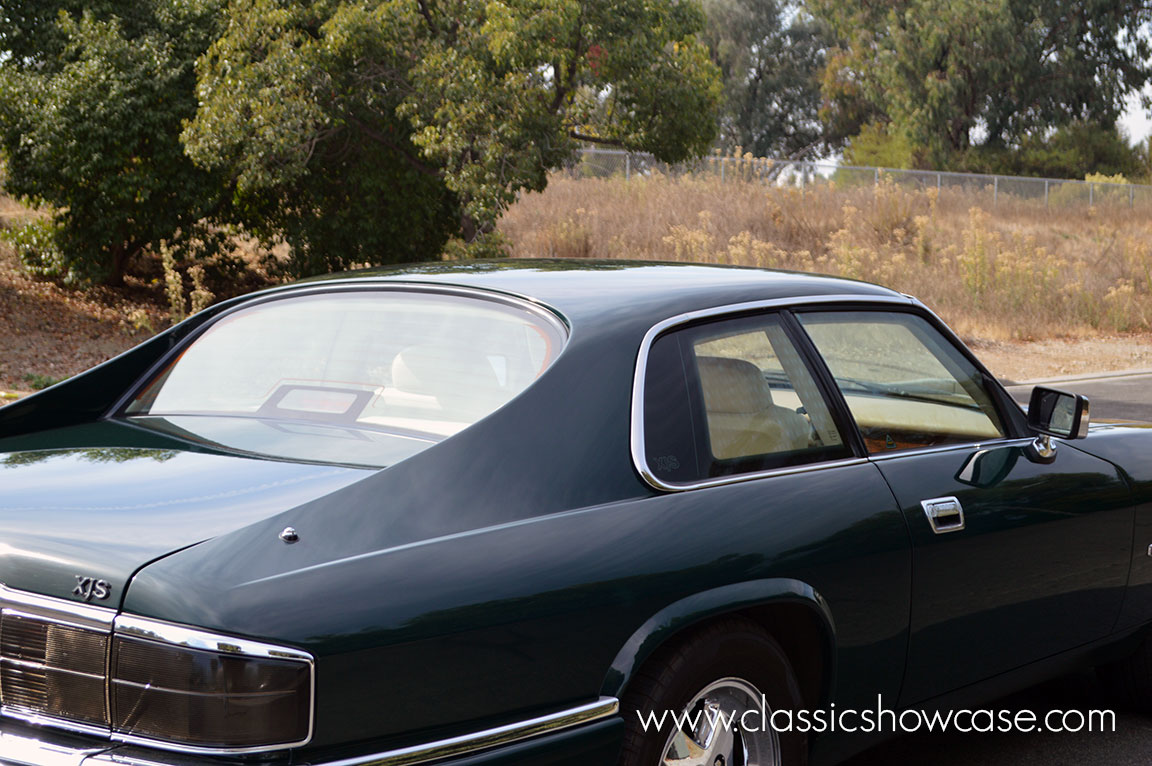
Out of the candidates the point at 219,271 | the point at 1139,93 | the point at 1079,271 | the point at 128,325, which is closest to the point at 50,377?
the point at 128,325

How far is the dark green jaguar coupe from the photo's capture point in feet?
7.07

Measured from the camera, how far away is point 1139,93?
177ft

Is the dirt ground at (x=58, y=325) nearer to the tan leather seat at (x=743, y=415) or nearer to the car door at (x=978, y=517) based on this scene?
the car door at (x=978, y=517)

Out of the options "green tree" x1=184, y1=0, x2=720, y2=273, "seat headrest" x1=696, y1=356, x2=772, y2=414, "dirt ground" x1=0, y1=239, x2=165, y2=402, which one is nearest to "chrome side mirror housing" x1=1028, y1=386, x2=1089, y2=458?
"seat headrest" x1=696, y1=356, x2=772, y2=414

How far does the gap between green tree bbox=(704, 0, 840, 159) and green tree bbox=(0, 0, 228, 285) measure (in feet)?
151

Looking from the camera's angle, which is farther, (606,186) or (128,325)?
(606,186)

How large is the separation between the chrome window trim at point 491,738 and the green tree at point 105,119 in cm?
1720

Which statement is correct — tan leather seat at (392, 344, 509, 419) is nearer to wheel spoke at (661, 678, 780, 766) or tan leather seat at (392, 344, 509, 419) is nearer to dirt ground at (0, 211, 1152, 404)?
wheel spoke at (661, 678, 780, 766)

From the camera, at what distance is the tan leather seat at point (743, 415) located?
300 cm

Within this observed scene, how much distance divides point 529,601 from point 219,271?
62.0 feet

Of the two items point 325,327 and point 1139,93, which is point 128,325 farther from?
point 1139,93

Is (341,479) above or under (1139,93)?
under

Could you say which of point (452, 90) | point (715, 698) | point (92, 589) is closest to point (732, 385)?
point (715, 698)

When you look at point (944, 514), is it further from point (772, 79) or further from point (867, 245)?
point (772, 79)
